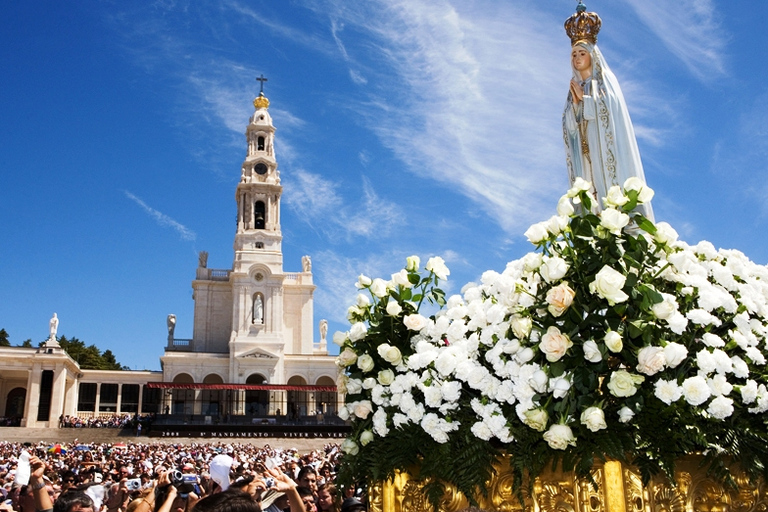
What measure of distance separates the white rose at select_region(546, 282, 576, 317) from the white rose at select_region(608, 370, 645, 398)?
403 mm

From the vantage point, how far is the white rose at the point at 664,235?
12.6ft

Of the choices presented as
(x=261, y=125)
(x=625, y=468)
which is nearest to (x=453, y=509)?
(x=625, y=468)

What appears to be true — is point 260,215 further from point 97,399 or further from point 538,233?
point 538,233

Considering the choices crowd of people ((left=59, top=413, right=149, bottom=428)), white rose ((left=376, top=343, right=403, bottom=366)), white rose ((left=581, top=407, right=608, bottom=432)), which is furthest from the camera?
crowd of people ((left=59, top=413, right=149, bottom=428))

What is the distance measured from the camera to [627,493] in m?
3.41

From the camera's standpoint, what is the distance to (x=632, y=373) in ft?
11.6

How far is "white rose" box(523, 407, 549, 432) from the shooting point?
345 cm

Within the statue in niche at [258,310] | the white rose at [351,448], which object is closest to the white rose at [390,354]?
the white rose at [351,448]

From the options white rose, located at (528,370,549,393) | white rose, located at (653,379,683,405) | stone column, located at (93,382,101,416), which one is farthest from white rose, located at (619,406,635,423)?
stone column, located at (93,382,101,416)

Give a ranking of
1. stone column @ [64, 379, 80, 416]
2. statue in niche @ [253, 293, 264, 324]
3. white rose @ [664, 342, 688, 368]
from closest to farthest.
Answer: white rose @ [664, 342, 688, 368] < stone column @ [64, 379, 80, 416] < statue in niche @ [253, 293, 264, 324]

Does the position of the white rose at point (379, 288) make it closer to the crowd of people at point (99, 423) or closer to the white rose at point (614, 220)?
the white rose at point (614, 220)

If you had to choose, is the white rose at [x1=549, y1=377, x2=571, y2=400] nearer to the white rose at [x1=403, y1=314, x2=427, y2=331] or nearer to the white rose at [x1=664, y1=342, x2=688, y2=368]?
the white rose at [x1=664, y1=342, x2=688, y2=368]

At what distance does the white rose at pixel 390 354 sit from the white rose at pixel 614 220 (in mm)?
1609

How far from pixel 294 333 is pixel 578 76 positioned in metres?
59.6
